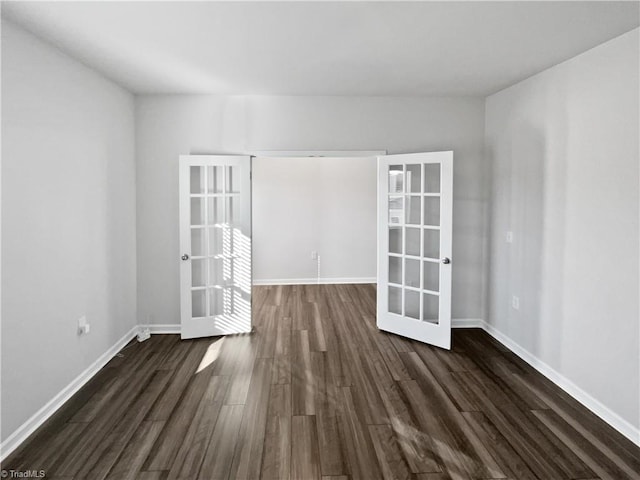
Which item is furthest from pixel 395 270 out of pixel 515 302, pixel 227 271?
pixel 227 271

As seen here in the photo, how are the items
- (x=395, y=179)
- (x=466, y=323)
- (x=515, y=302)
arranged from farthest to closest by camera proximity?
(x=466, y=323)
(x=395, y=179)
(x=515, y=302)

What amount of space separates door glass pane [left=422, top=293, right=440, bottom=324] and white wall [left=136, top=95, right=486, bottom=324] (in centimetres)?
52

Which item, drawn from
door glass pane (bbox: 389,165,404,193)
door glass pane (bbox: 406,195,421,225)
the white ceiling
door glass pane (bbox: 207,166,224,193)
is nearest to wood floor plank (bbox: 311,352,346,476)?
door glass pane (bbox: 406,195,421,225)

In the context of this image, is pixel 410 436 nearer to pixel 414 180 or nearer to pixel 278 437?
pixel 278 437

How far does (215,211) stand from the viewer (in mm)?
4523

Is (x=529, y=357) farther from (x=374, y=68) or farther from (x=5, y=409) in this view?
(x=5, y=409)

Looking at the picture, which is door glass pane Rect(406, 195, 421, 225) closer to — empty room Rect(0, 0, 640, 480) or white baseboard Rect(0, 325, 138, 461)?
empty room Rect(0, 0, 640, 480)

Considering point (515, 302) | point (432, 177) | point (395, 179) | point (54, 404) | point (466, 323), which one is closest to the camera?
point (54, 404)

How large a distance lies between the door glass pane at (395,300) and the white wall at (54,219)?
2889mm

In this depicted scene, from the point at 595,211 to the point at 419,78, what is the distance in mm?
1907

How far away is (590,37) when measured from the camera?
9.12 ft

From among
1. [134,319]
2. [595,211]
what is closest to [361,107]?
[595,211]

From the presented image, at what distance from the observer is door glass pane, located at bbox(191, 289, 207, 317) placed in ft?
14.9

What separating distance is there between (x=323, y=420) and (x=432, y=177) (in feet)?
9.05
